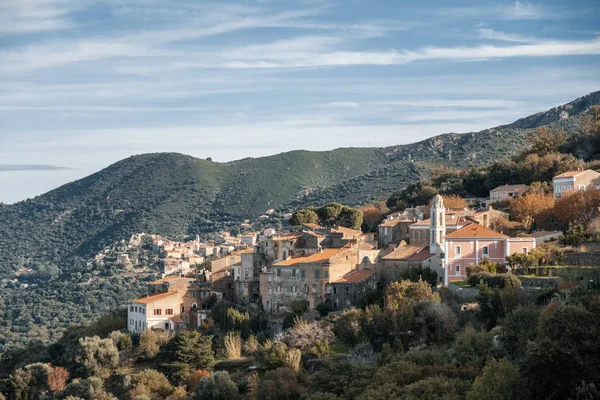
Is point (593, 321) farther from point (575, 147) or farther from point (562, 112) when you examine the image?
point (562, 112)

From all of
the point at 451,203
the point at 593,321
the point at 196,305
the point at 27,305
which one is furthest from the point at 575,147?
the point at 27,305

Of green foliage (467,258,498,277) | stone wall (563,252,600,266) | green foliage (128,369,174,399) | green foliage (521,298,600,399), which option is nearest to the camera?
green foliage (521,298,600,399)

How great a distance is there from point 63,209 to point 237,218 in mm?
37137

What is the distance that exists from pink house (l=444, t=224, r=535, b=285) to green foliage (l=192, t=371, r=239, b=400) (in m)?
12.4

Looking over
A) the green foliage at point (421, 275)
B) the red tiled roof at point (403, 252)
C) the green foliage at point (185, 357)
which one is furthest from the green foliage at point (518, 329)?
the green foliage at point (185, 357)

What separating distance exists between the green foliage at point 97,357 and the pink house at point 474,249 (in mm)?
20086

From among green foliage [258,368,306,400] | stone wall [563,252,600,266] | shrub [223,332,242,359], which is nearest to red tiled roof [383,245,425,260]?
stone wall [563,252,600,266]

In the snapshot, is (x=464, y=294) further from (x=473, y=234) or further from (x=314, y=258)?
(x=314, y=258)

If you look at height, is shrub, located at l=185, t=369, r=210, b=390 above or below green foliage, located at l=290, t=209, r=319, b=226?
below

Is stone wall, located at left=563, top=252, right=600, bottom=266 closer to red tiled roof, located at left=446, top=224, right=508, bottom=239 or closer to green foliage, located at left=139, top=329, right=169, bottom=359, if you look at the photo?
red tiled roof, located at left=446, top=224, right=508, bottom=239

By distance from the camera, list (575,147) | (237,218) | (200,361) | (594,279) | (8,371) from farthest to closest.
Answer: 1. (237,218)
2. (575,147)
3. (8,371)
4. (200,361)
5. (594,279)

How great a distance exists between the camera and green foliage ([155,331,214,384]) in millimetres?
53188

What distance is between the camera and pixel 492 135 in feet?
436

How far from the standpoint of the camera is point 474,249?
171 feet
